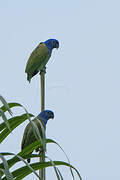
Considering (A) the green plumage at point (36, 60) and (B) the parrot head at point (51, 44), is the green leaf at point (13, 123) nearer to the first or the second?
(A) the green plumage at point (36, 60)

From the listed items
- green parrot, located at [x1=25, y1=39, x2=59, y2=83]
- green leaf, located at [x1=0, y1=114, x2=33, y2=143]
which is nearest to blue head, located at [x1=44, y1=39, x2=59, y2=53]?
green parrot, located at [x1=25, y1=39, x2=59, y2=83]

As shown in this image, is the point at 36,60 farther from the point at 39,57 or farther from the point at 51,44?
the point at 51,44

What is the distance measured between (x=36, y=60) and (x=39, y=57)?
3.9 inches

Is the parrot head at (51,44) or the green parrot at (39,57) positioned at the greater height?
the parrot head at (51,44)

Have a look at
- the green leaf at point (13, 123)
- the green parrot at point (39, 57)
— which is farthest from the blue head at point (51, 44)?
the green leaf at point (13, 123)

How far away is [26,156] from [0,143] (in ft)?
0.55

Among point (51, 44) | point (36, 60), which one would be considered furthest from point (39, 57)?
point (51, 44)

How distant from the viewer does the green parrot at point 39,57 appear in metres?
8.16

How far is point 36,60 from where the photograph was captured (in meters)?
8.28

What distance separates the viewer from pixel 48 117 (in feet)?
24.4

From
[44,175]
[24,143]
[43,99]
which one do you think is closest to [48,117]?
[24,143]

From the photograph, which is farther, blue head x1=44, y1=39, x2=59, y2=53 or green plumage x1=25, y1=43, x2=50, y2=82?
blue head x1=44, y1=39, x2=59, y2=53

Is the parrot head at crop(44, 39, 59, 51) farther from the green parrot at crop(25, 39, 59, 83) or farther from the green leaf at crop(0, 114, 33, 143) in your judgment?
the green leaf at crop(0, 114, 33, 143)

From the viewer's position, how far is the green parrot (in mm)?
8158
